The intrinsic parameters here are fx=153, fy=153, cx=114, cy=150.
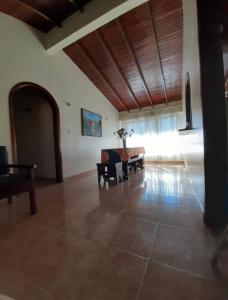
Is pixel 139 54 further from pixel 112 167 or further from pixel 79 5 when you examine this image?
pixel 112 167

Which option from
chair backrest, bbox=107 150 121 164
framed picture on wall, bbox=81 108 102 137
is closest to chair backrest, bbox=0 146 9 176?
chair backrest, bbox=107 150 121 164

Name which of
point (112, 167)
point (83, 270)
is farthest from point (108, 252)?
point (112, 167)

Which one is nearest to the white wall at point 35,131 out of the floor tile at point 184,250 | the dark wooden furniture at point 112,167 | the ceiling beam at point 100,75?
the dark wooden furniture at point 112,167

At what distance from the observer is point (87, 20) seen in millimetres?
2994

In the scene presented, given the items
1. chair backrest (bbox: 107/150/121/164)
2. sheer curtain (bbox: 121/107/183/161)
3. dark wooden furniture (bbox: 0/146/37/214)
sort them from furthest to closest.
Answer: sheer curtain (bbox: 121/107/183/161)
chair backrest (bbox: 107/150/121/164)
dark wooden furniture (bbox: 0/146/37/214)

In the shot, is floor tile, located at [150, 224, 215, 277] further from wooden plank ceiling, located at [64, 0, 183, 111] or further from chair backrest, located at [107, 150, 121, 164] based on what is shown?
wooden plank ceiling, located at [64, 0, 183, 111]

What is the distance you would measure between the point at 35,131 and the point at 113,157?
8.25 feet

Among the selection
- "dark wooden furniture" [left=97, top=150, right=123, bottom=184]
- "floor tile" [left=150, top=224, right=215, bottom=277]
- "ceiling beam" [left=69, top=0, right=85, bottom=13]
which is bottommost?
"floor tile" [left=150, top=224, right=215, bottom=277]

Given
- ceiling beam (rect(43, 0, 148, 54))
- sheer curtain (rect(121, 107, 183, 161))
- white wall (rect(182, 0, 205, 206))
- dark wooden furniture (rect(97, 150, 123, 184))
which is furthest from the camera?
sheer curtain (rect(121, 107, 183, 161))

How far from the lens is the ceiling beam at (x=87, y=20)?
2.67 metres

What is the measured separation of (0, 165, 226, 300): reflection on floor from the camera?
932 mm

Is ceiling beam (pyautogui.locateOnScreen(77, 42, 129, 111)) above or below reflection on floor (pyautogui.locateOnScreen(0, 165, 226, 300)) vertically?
above

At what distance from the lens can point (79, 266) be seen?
3.68ft

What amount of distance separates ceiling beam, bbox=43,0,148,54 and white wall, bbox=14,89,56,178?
1.38 meters
